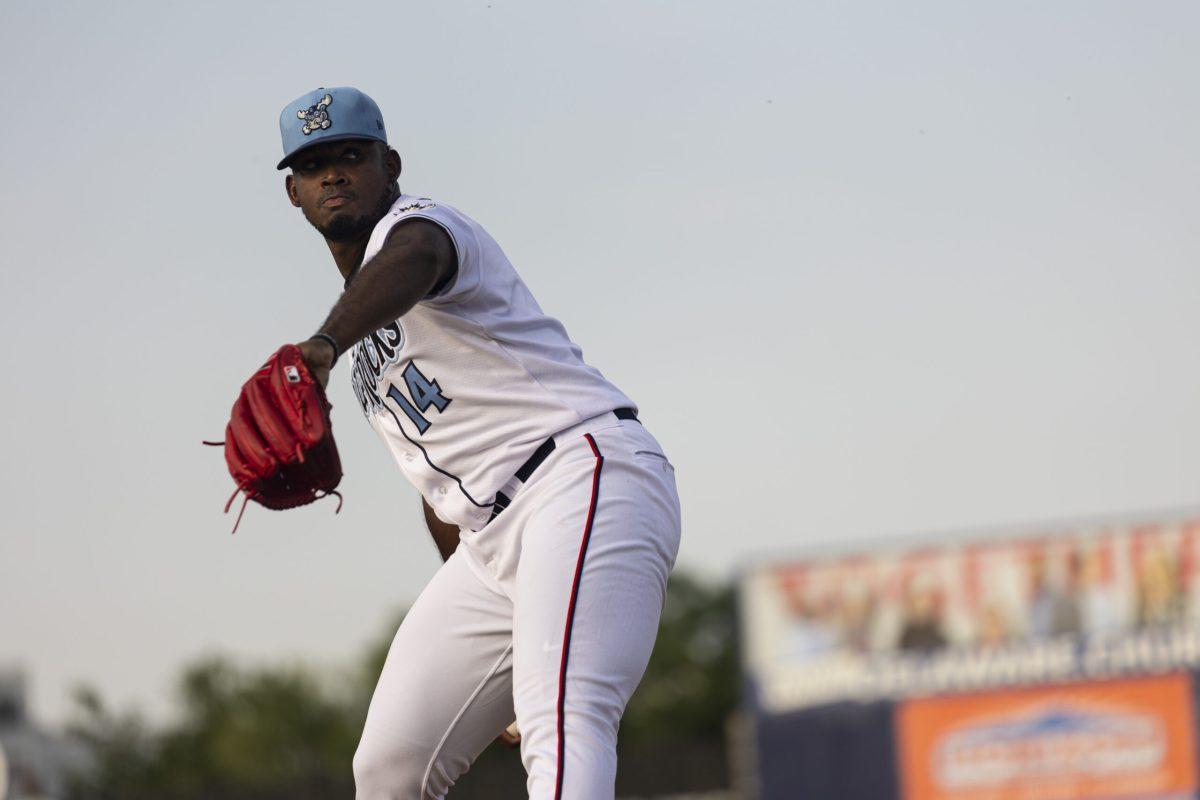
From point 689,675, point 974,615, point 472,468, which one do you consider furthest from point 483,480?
point 689,675

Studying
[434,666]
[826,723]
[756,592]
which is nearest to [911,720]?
[826,723]

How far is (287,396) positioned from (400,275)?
33cm

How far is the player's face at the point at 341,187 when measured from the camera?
390 cm

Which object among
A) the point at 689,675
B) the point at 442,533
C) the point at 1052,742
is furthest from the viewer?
the point at 689,675

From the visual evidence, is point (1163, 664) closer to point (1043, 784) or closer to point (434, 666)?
point (1043, 784)

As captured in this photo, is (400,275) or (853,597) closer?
(400,275)

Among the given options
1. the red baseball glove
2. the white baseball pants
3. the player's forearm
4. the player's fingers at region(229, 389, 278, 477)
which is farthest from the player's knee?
the player's fingers at region(229, 389, 278, 477)

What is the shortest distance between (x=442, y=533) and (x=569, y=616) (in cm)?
92

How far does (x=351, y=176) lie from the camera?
12.8 feet

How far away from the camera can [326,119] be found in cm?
387

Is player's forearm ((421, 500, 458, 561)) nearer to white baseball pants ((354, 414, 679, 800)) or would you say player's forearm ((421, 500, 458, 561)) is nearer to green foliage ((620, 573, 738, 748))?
white baseball pants ((354, 414, 679, 800))

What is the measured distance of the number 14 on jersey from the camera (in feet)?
12.5

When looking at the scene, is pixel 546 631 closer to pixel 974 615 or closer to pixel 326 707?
pixel 974 615

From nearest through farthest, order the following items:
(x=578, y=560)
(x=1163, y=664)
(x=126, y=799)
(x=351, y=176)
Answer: (x=578, y=560) → (x=351, y=176) → (x=1163, y=664) → (x=126, y=799)
